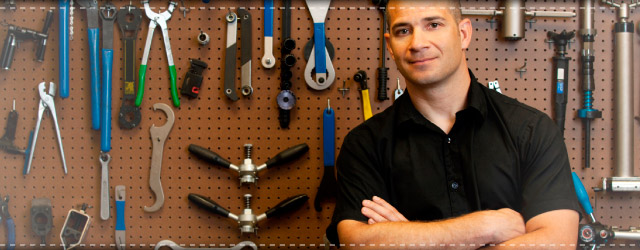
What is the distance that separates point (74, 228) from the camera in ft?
6.65

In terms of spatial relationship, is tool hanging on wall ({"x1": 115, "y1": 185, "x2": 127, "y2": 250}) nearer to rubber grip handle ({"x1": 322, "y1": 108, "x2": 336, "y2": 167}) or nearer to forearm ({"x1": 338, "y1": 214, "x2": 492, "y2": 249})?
rubber grip handle ({"x1": 322, "y1": 108, "x2": 336, "y2": 167})

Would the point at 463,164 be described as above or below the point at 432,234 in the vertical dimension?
above

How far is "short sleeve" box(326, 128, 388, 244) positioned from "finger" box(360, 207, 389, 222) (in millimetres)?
14

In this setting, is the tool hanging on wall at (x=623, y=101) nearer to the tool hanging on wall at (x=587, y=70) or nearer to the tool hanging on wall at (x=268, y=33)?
the tool hanging on wall at (x=587, y=70)


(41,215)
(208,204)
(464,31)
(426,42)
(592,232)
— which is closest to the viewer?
(426,42)

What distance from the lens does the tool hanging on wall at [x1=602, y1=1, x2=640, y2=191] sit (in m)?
1.91

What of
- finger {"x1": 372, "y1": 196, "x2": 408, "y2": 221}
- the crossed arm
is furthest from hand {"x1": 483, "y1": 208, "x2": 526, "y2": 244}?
finger {"x1": 372, "y1": 196, "x2": 408, "y2": 221}

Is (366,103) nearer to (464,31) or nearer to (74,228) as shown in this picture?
(464,31)

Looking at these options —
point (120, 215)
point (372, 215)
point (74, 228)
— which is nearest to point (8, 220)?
point (74, 228)

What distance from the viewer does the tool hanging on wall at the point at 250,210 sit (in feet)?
6.35

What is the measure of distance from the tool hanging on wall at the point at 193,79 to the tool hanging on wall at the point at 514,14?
3.27 feet

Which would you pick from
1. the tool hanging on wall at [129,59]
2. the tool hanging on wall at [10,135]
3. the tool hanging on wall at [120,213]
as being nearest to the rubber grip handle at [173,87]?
the tool hanging on wall at [129,59]

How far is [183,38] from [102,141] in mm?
495

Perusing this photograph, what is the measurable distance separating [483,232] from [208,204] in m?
1.03
